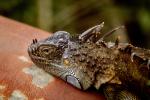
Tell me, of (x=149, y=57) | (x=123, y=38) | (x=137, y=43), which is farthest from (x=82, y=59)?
(x=137, y=43)

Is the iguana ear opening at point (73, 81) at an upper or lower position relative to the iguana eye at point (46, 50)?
lower

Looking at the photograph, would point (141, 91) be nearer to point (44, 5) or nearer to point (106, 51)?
point (106, 51)

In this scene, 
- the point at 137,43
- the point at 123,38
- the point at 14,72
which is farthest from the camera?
the point at 137,43

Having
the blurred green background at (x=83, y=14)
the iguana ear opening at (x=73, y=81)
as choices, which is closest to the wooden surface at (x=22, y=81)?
the iguana ear opening at (x=73, y=81)

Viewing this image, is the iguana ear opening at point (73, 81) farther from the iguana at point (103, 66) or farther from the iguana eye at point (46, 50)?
the iguana eye at point (46, 50)

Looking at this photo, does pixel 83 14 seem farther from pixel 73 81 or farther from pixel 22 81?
pixel 22 81

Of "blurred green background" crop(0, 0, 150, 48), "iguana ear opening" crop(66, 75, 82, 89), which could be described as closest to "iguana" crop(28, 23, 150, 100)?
"iguana ear opening" crop(66, 75, 82, 89)
